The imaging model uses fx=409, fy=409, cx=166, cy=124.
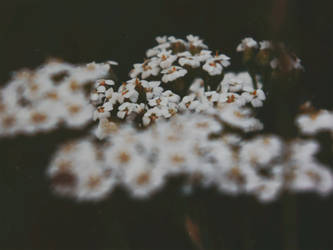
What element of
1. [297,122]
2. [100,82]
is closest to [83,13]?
[100,82]

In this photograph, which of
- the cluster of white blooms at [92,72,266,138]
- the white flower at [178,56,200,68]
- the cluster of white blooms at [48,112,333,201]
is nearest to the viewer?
the cluster of white blooms at [48,112,333,201]

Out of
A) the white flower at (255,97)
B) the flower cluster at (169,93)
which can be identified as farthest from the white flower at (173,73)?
the white flower at (255,97)

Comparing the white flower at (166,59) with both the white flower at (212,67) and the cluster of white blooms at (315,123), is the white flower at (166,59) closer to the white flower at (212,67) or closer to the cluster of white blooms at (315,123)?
the white flower at (212,67)

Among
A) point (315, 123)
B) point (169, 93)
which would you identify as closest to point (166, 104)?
point (169, 93)

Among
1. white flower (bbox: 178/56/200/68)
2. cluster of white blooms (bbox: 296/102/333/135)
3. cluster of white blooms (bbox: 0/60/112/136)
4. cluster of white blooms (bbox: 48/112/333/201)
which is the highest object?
white flower (bbox: 178/56/200/68)

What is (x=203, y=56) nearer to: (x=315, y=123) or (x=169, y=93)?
(x=169, y=93)

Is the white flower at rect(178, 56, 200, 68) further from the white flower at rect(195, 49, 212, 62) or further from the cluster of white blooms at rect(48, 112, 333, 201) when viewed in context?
the cluster of white blooms at rect(48, 112, 333, 201)

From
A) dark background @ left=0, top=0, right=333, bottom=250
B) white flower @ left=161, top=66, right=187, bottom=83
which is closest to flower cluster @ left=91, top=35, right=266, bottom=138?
white flower @ left=161, top=66, right=187, bottom=83
